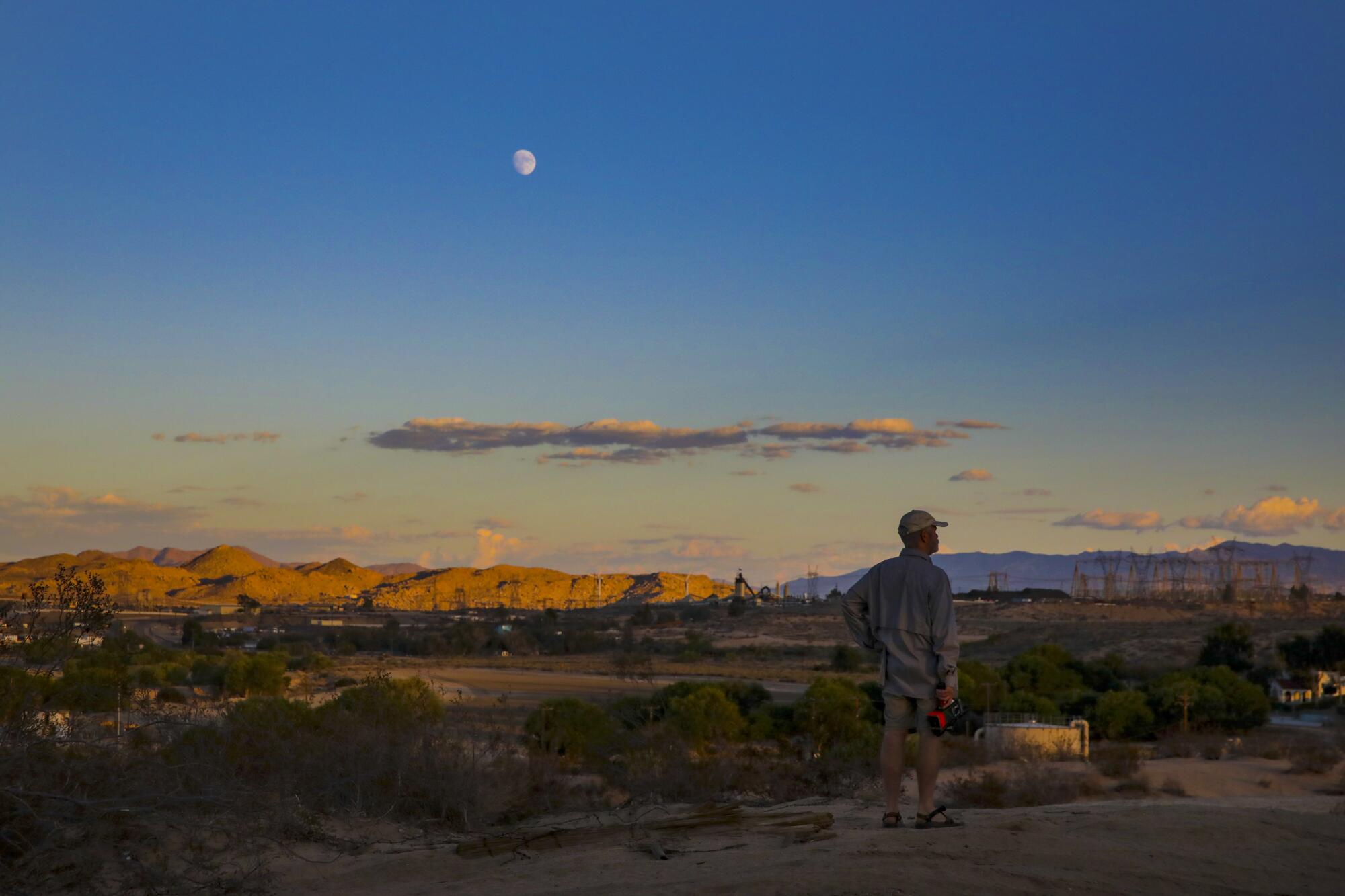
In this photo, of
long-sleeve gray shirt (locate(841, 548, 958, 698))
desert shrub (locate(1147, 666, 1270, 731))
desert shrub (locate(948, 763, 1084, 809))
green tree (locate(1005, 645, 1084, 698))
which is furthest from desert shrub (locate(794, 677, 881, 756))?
long-sleeve gray shirt (locate(841, 548, 958, 698))

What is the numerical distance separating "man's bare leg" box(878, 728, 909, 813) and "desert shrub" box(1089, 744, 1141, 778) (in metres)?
11.7

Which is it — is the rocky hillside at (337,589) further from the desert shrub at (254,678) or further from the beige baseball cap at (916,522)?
the beige baseball cap at (916,522)

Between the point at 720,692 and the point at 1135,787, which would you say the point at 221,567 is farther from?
the point at 1135,787

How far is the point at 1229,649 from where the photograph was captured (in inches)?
2076

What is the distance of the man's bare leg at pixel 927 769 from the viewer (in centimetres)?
783

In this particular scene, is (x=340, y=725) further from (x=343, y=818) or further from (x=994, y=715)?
(x=994, y=715)

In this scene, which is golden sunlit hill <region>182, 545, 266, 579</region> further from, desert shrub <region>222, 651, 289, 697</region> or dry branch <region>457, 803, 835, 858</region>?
dry branch <region>457, 803, 835, 858</region>

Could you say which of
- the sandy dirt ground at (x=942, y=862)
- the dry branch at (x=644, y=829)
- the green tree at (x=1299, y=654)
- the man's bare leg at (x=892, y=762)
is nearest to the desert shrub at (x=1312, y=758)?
the sandy dirt ground at (x=942, y=862)

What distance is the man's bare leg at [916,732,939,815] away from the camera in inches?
308

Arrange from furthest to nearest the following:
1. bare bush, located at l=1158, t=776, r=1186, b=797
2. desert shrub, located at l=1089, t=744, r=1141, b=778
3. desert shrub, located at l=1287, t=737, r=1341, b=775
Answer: desert shrub, located at l=1287, t=737, r=1341, b=775
desert shrub, located at l=1089, t=744, r=1141, b=778
bare bush, located at l=1158, t=776, r=1186, b=797

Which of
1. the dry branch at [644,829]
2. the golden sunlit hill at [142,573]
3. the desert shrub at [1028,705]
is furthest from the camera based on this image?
the golden sunlit hill at [142,573]

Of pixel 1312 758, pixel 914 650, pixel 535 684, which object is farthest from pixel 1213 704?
pixel 535 684

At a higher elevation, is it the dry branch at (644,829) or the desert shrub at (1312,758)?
the dry branch at (644,829)

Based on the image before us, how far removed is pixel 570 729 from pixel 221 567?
188 meters
